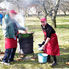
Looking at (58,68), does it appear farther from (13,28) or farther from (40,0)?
(40,0)

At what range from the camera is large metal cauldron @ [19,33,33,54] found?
4.48 metres

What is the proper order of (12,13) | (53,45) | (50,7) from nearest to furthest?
(12,13) → (53,45) → (50,7)

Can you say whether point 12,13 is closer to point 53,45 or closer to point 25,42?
point 25,42

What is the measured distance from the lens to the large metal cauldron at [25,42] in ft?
14.7

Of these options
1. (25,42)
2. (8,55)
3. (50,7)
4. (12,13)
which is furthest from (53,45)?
(50,7)

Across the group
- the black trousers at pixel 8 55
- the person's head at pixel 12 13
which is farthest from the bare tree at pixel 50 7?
the black trousers at pixel 8 55

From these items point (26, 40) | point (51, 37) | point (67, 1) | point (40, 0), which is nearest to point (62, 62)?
point (51, 37)

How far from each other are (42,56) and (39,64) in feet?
1.47

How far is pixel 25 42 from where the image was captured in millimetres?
4559

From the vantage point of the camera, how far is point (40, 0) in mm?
11453

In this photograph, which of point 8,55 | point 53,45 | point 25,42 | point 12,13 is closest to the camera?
point 12,13

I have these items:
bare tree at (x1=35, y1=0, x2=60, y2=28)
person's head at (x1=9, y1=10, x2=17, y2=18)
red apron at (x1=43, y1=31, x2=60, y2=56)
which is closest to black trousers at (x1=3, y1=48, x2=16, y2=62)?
person's head at (x1=9, y1=10, x2=17, y2=18)

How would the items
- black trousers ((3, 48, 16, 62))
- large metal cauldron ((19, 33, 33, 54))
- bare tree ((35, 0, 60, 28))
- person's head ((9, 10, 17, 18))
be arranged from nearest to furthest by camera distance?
1. person's head ((9, 10, 17, 18))
2. black trousers ((3, 48, 16, 62))
3. large metal cauldron ((19, 33, 33, 54))
4. bare tree ((35, 0, 60, 28))

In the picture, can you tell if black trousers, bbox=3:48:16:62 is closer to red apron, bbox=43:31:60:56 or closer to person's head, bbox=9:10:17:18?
person's head, bbox=9:10:17:18
